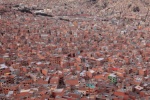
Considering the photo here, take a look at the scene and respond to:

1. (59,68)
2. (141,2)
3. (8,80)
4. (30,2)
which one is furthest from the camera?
(30,2)

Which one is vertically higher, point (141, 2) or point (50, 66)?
point (141, 2)

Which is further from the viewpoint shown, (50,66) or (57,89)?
(50,66)

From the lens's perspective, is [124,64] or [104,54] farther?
[104,54]

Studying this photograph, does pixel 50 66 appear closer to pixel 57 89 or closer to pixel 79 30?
pixel 57 89

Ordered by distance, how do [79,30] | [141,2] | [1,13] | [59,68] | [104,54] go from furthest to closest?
[141,2] < [1,13] < [79,30] < [104,54] < [59,68]

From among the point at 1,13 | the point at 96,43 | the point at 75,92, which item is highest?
the point at 1,13

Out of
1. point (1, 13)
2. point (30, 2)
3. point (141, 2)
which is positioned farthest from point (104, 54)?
point (30, 2)

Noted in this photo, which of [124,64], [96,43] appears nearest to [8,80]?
[124,64]

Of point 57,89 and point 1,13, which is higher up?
point 1,13

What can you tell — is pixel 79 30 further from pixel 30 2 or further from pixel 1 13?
pixel 30 2
